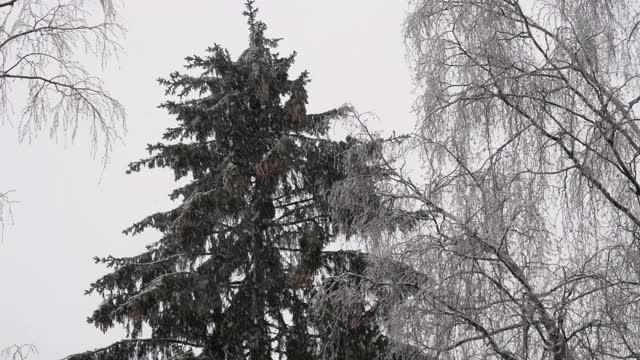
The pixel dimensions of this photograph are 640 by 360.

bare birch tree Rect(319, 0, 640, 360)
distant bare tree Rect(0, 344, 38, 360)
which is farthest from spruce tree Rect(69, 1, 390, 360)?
bare birch tree Rect(319, 0, 640, 360)

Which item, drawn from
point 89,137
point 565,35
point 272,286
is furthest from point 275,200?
point 565,35

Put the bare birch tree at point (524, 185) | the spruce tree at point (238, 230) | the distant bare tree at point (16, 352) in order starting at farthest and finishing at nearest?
the spruce tree at point (238, 230)
the distant bare tree at point (16, 352)
the bare birch tree at point (524, 185)

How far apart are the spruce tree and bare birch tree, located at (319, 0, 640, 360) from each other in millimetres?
3360

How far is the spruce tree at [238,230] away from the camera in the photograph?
8.85 m

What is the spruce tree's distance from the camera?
8852mm

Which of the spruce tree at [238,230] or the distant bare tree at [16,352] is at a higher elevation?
the spruce tree at [238,230]

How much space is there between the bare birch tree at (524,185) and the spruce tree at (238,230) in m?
3.36

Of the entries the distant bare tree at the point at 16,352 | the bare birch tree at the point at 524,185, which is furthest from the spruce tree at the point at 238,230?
the bare birch tree at the point at 524,185

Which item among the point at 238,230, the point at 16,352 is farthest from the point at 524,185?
the point at 238,230

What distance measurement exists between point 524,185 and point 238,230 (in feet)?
18.3

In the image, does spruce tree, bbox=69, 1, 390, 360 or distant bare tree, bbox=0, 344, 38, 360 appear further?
spruce tree, bbox=69, 1, 390, 360

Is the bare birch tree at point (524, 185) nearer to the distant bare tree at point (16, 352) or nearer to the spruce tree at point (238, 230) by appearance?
the distant bare tree at point (16, 352)

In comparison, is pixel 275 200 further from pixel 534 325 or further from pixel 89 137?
pixel 534 325

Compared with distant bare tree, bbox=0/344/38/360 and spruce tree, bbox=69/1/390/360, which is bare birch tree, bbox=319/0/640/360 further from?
spruce tree, bbox=69/1/390/360
